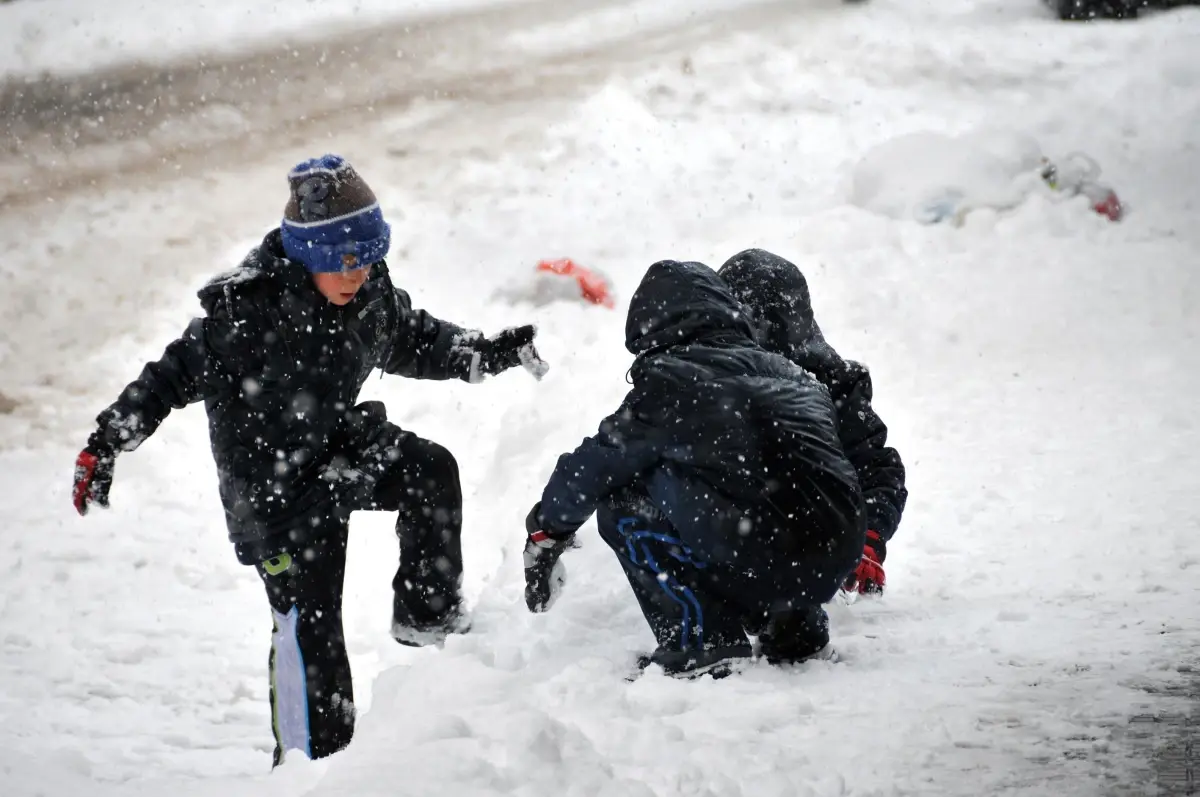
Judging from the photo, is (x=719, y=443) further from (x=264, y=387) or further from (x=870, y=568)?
(x=264, y=387)

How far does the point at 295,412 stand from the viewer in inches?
140

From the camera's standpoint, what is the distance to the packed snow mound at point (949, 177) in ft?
25.8

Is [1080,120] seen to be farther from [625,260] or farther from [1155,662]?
[1155,662]

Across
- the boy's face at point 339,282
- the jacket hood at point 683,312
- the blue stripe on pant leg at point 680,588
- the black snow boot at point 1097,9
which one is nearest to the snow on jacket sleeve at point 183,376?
the boy's face at point 339,282

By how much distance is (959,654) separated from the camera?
10.8 feet

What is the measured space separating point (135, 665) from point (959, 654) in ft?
11.1

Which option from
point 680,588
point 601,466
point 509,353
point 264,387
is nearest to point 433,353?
point 509,353

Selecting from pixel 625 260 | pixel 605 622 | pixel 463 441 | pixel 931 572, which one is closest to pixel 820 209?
pixel 625 260

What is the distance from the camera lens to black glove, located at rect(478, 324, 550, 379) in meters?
4.16

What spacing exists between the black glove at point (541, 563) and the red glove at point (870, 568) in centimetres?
98

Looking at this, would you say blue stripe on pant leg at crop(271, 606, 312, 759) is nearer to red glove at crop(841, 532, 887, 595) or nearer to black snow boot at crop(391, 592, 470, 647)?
black snow boot at crop(391, 592, 470, 647)

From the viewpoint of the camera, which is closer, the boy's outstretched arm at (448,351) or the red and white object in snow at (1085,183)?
the boy's outstretched arm at (448,351)

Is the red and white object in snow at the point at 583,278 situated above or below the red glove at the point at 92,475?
above

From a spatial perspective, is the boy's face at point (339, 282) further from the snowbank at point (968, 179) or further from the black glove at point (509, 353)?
the snowbank at point (968, 179)
